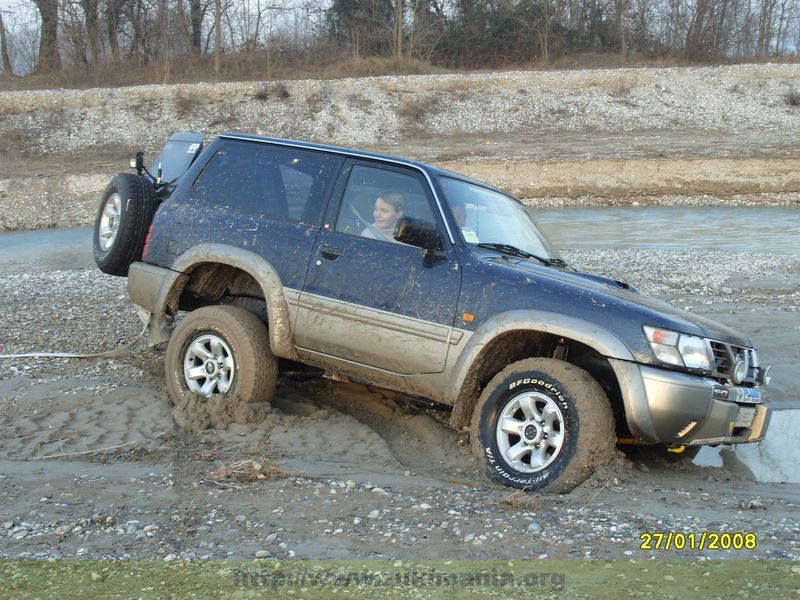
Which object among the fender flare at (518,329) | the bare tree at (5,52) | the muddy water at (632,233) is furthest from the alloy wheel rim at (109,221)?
the bare tree at (5,52)

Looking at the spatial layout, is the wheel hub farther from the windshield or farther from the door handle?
the door handle

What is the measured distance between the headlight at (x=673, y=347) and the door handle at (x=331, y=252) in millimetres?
2089

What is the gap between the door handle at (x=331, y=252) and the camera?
5.92 metres

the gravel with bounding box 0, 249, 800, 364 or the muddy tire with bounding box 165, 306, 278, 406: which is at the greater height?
the muddy tire with bounding box 165, 306, 278, 406

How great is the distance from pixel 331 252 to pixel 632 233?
57.3 ft

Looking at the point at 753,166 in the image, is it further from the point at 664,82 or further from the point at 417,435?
the point at 417,435

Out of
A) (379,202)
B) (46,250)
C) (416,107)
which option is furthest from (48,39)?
(379,202)

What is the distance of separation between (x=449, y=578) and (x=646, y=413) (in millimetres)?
1802

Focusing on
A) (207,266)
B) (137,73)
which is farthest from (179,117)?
(207,266)

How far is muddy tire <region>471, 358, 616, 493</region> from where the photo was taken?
490 centimetres

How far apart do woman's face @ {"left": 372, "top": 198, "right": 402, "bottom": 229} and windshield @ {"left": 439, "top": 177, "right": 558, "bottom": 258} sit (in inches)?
14.6

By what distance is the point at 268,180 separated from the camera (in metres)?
6.47

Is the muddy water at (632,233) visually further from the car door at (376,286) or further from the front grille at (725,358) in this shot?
the front grille at (725,358)
